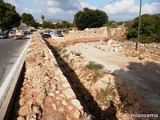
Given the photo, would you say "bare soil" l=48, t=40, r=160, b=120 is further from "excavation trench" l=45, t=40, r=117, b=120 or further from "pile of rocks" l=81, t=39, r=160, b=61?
"pile of rocks" l=81, t=39, r=160, b=61

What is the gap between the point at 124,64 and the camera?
1302cm

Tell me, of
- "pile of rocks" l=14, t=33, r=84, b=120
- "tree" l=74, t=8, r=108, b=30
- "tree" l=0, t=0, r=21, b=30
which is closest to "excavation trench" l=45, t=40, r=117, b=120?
"pile of rocks" l=14, t=33, r=84, b=120

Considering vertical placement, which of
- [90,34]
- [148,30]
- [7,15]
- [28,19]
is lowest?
[90,34]

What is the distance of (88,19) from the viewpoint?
6069 cm

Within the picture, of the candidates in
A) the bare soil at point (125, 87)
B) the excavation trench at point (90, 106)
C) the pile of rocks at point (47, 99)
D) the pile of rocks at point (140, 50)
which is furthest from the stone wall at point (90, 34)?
the pile of rocks at point (47, 99)

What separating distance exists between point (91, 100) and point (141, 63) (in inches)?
242

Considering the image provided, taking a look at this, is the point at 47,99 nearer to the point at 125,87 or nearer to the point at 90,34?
the point at 125,87

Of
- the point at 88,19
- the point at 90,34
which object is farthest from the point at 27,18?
the point at 90,34

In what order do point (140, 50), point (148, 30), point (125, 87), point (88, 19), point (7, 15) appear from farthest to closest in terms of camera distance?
point (88, 19) → point (7, 15) → point (148, 30) → point (140, 50) → point (125, 87)

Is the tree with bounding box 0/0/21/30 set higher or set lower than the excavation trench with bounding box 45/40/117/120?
higher

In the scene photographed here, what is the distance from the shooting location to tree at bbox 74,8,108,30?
197ft

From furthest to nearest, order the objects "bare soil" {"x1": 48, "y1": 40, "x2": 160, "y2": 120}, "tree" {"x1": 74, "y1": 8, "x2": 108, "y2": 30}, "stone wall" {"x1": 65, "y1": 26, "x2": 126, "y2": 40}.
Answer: "tree" {"x1": 74, "y1": 8, "x2": 108, "y2": 30}, "stone wall" {"x1": 65, "y1": 26, "x2": 126, "y2": 40}, "bare soil" {"x1": 48, "y1": 40, "x2": 160, "y2": 120}

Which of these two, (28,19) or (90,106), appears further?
(28,19)

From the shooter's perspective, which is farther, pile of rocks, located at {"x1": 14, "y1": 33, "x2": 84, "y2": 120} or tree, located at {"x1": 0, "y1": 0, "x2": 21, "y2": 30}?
tree, located at {"x1": 0, "y1": 0, "x2": 21, "y2": 30}
